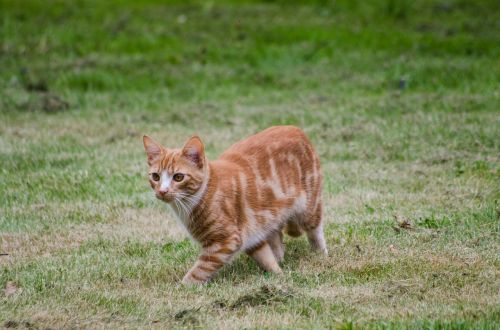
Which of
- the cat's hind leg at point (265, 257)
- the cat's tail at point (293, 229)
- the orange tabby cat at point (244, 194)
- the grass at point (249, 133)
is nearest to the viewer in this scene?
the grass at point (249, 133)

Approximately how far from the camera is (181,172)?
5496mm

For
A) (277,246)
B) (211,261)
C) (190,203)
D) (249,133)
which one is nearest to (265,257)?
(277,246)

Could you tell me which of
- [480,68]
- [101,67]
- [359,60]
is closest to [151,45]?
[101,67]

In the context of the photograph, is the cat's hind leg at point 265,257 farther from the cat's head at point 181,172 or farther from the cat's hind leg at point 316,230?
the cat's head at point 181,172

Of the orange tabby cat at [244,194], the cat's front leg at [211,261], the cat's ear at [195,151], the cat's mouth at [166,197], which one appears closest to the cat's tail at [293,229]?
the orange tabby cat at [244,194]

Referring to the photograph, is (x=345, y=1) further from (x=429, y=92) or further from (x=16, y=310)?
(x=16, y=310)

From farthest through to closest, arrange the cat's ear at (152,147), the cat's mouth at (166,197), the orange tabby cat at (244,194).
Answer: the cat's ear at (152,147) < the orange tabby cat at (244,194) < the cat's mouth at (166,197)

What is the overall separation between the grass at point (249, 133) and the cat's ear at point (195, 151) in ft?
2.94

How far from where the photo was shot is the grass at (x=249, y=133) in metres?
5.06

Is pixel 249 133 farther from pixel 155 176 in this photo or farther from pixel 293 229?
pixel 155 176

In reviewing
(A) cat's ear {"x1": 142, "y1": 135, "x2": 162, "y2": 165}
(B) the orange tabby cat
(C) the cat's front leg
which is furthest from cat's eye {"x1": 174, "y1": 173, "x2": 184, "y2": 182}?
(C) the cat's front leg

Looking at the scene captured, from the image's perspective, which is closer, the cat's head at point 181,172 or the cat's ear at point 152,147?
the cat's head at point 181,172

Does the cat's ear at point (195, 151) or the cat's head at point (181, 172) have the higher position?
the cat's ear at point (195, 151)

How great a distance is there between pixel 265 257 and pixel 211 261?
489 mm
